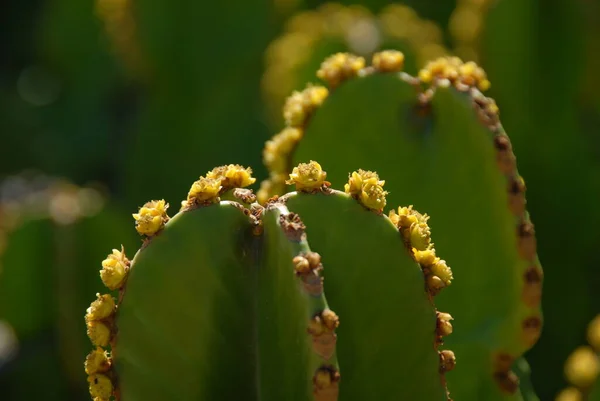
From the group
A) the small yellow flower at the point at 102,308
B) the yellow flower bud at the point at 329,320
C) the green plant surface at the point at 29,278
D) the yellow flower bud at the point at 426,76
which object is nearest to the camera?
the yellow flower bud at the point at 329,320

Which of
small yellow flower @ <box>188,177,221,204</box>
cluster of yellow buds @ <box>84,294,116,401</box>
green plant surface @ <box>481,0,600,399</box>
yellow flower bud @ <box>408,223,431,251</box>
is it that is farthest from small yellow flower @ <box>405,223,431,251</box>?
green plant surface @ <box>481,0,600,399</box>

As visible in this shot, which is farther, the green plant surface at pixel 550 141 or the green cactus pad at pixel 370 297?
the green plant surface at pixel 550 141

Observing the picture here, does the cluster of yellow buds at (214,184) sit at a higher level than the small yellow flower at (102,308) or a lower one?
higher

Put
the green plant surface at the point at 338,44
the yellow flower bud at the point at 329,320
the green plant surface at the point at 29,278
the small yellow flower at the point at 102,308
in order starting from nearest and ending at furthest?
the yellow flower bud at the point at 329,320
the small yellow flower at the point at 102,308
the green plant surface at the point at 338,44
the green plant surface at the point at 29,278

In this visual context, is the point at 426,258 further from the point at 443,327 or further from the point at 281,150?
the point at 281,150

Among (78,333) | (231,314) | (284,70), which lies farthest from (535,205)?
(231,314)

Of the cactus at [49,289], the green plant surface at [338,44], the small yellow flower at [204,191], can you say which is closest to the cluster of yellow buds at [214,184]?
the small yellow flower at [204,191]

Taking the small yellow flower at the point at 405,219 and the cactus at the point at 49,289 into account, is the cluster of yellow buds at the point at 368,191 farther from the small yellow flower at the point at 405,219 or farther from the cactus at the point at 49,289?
the cactus at the point at 49,289

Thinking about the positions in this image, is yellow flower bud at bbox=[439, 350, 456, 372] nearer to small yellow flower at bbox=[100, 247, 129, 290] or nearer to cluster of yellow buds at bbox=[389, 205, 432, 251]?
cluster of yellow buds at bbox=[389, 205, 432, 251]
